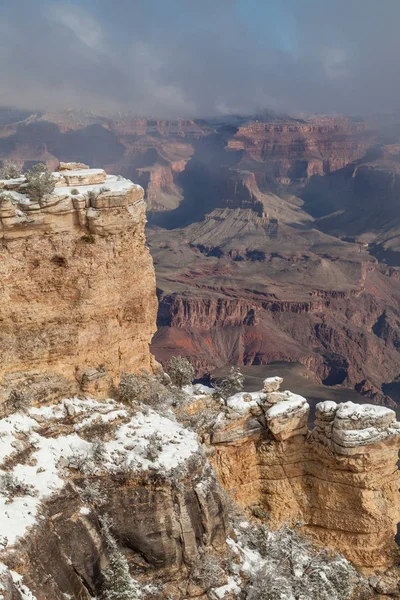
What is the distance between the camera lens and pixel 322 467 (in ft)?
75.2

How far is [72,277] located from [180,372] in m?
7.30

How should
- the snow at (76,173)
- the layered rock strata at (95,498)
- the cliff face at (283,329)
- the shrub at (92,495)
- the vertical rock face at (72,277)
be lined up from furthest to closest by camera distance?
the cliff face at (283,329)
the snow at (76,173)
the vertical rock face at (72,277)
the shrub at (92,495)
the layered rock strata at (95,498)

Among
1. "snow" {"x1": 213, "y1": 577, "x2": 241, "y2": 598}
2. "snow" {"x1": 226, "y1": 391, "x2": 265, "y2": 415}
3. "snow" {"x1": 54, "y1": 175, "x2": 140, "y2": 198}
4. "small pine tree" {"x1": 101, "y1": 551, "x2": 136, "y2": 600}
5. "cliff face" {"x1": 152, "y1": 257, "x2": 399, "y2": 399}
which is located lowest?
→ "cliff face" {"x1": 152, "y1": 257, "x2": 399, "y2": 399}

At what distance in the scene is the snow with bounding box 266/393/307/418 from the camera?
2266 centimetres

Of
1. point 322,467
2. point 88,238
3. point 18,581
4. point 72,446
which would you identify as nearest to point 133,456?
point 72,446

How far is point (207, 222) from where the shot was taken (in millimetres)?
182000

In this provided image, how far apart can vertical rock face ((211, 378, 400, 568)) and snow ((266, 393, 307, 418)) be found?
0.13ft

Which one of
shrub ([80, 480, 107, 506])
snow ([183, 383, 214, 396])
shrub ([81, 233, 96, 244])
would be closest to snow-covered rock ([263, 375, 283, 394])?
snow ([183, 383, 214, 396])

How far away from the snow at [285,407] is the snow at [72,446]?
396 centimetres

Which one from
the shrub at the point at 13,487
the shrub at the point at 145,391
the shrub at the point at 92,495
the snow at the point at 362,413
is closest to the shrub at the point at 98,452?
the shrub at the point at 92,495

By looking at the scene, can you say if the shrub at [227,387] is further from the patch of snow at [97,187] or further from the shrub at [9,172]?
the shrub at [9,172]

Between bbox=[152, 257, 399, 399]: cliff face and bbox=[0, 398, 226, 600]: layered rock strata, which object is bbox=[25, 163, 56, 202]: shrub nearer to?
bbox=[0, 398, 226, 600]: layered rock strata

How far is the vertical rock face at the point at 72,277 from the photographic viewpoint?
1975 centimetres

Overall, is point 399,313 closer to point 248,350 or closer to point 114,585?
point 248,350
